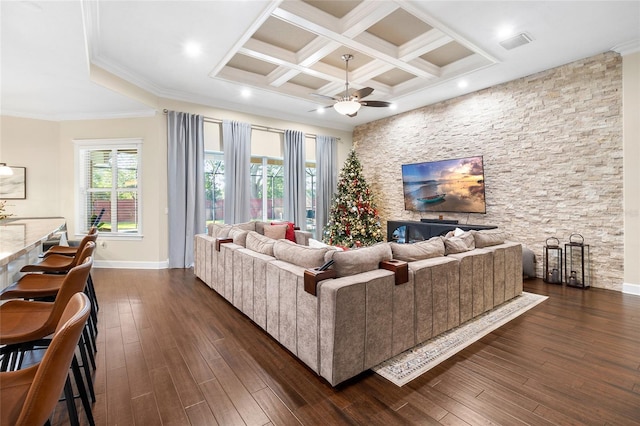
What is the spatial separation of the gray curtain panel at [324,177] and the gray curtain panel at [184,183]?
115 inches

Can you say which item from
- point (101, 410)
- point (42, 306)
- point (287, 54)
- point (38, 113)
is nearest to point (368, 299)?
point (101, 410)

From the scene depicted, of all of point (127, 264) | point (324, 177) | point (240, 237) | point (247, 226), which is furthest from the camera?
point (324, 177)

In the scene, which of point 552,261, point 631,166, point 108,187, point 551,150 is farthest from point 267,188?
point 631,166

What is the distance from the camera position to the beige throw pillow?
18.5 feet

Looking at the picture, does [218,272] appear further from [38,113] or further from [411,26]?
[38,113]

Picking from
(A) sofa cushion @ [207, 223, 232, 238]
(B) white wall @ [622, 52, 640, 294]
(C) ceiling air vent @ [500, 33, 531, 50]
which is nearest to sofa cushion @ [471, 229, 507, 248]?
(B) white wall @ [622, 52, 640, 294]

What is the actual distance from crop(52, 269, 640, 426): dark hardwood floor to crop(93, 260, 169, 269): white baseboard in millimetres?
2368

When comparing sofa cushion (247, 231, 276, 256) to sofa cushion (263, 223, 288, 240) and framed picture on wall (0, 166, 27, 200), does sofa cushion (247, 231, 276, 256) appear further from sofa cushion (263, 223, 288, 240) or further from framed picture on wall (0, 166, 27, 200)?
framed picture on wall (0, 166, 27, 200)

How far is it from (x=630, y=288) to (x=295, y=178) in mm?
6048

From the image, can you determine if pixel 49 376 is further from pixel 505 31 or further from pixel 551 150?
pixel 551 150

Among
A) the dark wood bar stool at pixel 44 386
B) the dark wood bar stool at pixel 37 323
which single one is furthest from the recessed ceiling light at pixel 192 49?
the dark wood bar stool at pixel 44 386

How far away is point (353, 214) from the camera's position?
7.23m

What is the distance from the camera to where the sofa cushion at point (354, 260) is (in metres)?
2.39

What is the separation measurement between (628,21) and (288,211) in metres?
6.11
